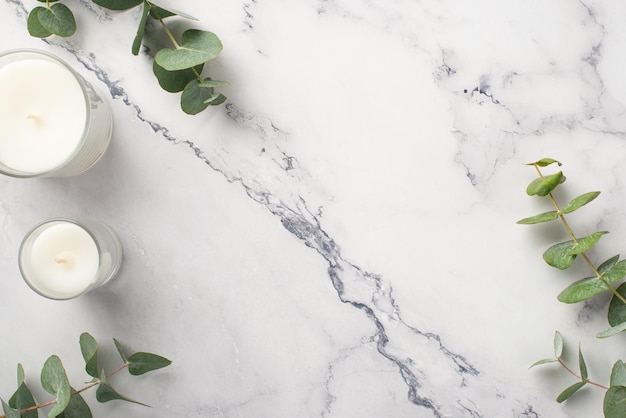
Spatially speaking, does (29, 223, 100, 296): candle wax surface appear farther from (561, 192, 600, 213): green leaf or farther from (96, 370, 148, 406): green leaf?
(561, 192, 600, 213): green leaf

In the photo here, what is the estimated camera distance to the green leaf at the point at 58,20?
0.78 meters

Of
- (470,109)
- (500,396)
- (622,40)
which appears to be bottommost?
(500,396)

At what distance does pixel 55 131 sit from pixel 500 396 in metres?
0.61

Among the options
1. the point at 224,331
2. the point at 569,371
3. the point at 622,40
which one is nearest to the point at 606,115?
the point at 622,40

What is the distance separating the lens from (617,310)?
2.57ft

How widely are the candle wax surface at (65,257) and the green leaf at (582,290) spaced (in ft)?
1.79

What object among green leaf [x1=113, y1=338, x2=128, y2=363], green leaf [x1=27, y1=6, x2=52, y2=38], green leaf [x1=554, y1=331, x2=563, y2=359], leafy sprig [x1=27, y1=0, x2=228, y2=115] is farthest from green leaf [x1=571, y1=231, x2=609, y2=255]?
green leaf [x1=27, y1=6, x2=52, y2=38]

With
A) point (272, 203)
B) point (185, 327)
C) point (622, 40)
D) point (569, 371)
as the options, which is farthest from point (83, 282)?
point (622, 40)

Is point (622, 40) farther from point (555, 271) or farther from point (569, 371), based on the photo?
point (569, 371)

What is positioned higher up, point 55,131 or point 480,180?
point 480,180

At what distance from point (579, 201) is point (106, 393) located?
Answer: 0.60 meters

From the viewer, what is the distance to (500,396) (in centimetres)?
81

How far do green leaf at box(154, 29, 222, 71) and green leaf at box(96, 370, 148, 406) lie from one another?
1.21 ft

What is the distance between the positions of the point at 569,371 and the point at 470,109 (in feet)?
1.11
